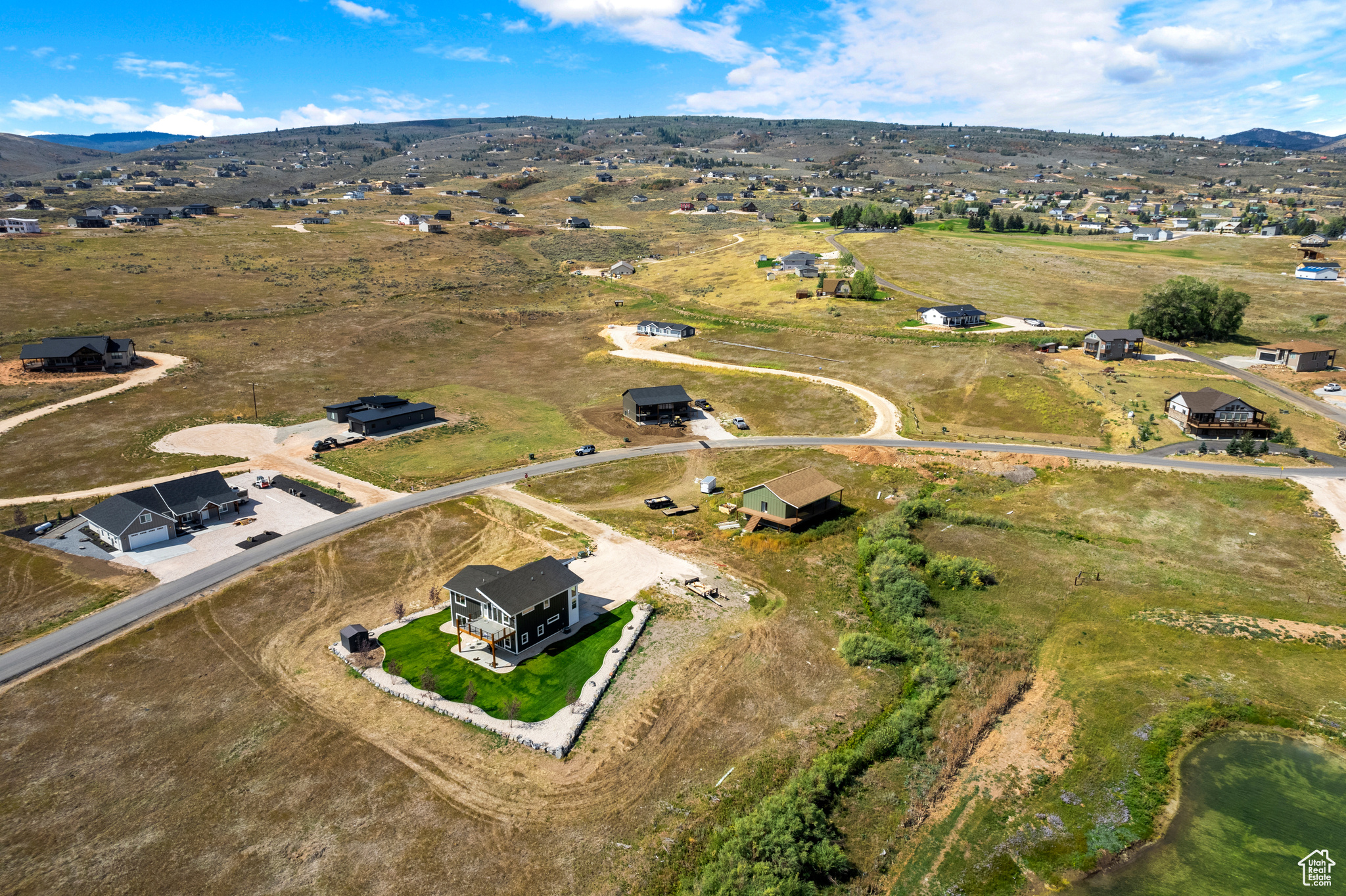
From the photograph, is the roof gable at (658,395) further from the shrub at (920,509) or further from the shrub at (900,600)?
the shrub at (900,600)

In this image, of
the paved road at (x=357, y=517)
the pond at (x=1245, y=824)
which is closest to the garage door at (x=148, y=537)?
the paved road at (x=357, y=517)

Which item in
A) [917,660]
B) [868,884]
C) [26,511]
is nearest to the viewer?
[868,884]

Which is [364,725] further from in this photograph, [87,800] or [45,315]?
[45,315]

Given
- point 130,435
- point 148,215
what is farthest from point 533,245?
point 130,435

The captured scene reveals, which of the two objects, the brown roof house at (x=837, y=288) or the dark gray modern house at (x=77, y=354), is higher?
the brown roof house at (x=837, y=288)

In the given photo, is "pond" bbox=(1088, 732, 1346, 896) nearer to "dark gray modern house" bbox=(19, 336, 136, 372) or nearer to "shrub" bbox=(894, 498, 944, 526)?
"shrub" bbox=(894, 498, 944, 526)

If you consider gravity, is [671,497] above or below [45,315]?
below

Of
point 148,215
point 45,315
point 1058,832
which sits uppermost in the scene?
point 148,215
